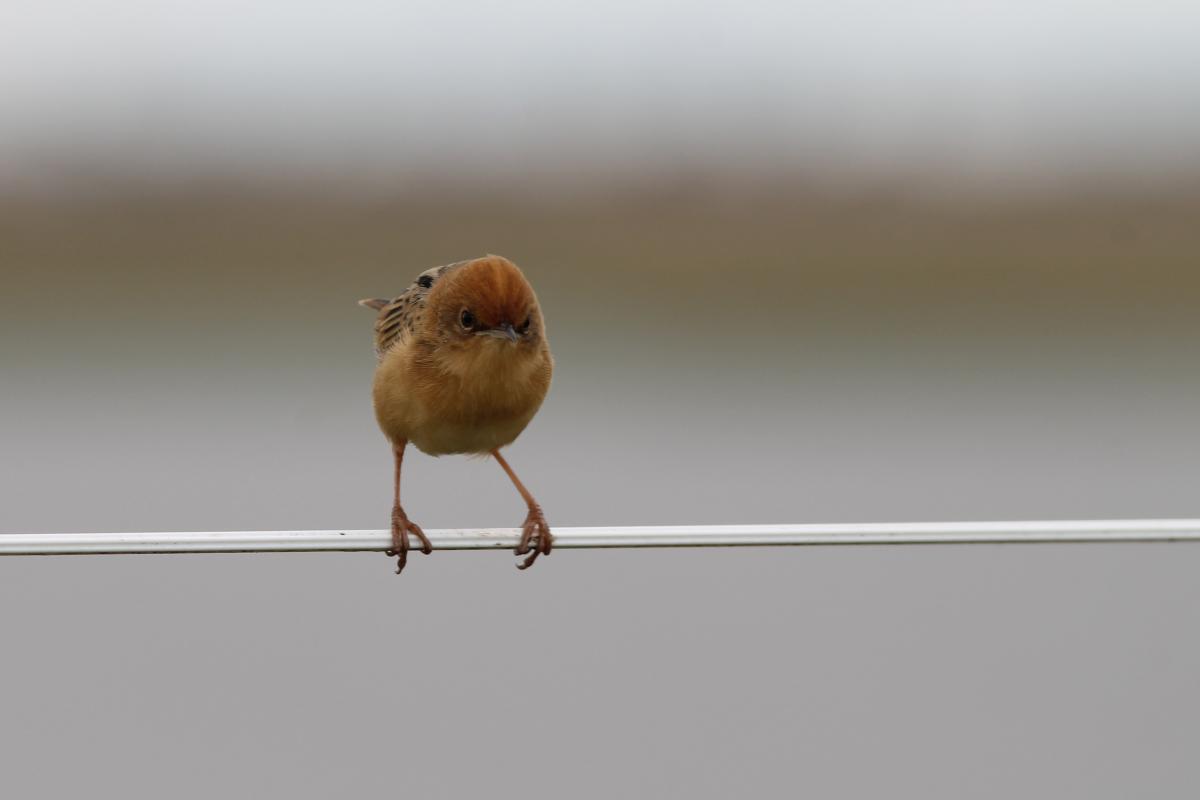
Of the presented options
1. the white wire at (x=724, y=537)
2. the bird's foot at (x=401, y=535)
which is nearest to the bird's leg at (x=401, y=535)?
the bird's foot at (x=401, y=535)

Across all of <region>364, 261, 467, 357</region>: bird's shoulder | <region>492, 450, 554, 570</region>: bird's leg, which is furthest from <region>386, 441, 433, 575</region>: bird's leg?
<region>364, 261, 467, 357</region>: bird's shoulder

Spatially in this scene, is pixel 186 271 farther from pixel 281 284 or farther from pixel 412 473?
pixel 412 473

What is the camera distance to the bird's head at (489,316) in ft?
19.8

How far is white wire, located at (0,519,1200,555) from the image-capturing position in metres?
3.90

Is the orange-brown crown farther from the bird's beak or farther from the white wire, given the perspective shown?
the white wire

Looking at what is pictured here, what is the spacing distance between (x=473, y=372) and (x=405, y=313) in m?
0.99

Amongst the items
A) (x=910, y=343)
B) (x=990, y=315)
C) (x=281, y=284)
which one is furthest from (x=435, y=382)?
(x=281, y=284)

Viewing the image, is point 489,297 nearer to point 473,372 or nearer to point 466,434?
point 473,372

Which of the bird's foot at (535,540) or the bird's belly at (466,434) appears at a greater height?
the bird's belly at (466,434)

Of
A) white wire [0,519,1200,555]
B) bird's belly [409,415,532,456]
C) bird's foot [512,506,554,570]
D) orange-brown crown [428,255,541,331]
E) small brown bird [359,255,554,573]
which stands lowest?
white wire [0,519,1200,555]

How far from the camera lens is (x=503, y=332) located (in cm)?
603

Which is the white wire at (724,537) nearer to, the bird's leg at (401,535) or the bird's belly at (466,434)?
the bird's leg at (401,535)

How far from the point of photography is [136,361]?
766 inches

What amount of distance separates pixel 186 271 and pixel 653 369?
1031 centimetres
